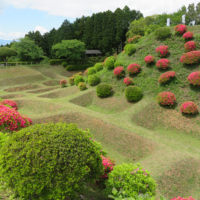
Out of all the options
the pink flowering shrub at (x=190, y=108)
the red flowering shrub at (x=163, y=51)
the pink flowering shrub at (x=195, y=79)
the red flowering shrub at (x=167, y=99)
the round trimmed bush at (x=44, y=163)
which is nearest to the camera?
the round trimmed bush at (x=44, y=163)

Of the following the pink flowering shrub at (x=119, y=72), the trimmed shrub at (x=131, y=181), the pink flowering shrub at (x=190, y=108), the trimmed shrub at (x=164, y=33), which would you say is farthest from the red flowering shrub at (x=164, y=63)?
the trimmed shrub at (x=131, y=181)

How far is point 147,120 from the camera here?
1494 centimetres

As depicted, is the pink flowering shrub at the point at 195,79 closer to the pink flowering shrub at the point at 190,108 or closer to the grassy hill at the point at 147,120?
the grassy hill at the point at 147,120

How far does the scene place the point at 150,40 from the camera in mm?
23141

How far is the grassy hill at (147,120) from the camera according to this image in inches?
356

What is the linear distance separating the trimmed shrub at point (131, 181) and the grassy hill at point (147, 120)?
1065 mm

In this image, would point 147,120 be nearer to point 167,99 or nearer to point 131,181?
point 167,99

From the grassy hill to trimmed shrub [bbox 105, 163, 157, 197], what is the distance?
3.50 ft

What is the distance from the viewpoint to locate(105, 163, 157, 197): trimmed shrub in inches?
236

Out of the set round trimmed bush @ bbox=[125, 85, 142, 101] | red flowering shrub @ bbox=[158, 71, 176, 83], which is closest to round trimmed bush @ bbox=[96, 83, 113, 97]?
round trimmed bush @ bbox=[125, 85, 142, 101]

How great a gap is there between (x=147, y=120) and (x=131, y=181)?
9671 millimetres

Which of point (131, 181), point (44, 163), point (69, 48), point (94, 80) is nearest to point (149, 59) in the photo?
point (94, 80)

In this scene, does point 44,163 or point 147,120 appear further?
point 147,120

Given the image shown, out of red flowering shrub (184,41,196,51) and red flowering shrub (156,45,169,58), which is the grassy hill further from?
red flowering shrub (184,41,196,51)
